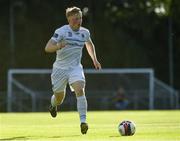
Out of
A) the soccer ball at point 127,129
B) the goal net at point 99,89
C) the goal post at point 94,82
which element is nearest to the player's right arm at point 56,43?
the soccer ball at point 127,129

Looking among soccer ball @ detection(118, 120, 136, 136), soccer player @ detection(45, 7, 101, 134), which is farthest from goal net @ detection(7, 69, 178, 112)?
soccer ball @ detection(118, 120, 136, 136)

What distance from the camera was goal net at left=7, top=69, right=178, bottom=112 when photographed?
4300 centimetres

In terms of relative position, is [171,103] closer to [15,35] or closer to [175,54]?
[175,54]

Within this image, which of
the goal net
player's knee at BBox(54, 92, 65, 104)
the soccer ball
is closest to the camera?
the soccer ball

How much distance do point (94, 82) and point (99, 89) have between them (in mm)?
521

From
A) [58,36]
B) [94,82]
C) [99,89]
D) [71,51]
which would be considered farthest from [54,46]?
[99,89]

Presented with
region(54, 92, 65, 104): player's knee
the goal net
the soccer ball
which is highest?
region(54, 92, 65, 104): player's knee

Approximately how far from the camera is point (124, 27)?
52.8m

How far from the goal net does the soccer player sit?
27.0 metres

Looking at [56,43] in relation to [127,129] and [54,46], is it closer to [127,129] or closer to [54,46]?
[54,46]

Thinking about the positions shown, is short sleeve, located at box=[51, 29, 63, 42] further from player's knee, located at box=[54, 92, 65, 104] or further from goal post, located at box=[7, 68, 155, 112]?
goal post, located at box=[7, 68, 155, 112]

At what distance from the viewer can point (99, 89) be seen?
1752 inches

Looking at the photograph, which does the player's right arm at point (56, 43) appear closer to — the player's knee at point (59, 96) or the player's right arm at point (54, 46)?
the player's right arm at point (54, 46)

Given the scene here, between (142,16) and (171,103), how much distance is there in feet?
28.2
